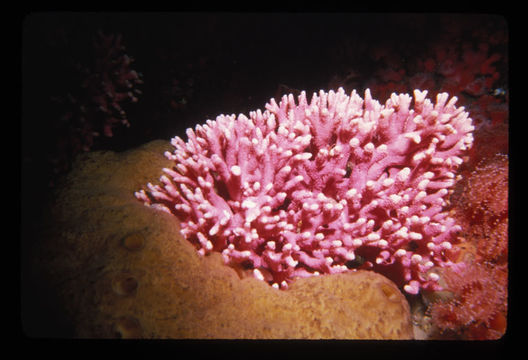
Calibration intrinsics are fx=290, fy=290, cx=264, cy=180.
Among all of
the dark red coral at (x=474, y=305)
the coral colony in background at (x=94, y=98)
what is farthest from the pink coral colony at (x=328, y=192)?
the coral colony in background at (x=94, y=98)

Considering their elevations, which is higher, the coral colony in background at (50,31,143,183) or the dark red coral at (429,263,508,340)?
the coral colony in background at (50,31,143,183)

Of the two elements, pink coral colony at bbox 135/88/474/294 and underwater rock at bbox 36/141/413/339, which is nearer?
underwater rock at bbox 36/141/413/339

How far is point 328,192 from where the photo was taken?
6.39 feet

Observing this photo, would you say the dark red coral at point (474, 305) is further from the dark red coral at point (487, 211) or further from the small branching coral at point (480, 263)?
the dark red coral at point (487, 211)

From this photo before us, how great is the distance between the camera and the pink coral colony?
1769mm

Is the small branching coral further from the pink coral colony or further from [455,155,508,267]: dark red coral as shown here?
the pink coral colony

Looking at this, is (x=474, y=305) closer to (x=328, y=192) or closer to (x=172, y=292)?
(x=328, y=192)

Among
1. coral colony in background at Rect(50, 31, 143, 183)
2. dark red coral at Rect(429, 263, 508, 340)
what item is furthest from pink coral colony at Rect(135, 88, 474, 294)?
coral colony in background at Rect(50, 31, 143, 183)

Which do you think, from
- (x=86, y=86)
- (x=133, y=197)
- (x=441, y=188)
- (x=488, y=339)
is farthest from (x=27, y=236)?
(x=488, y=339)

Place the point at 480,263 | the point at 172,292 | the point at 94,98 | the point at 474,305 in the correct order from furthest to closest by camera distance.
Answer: the point at 94,98 < the point at 480,263 < the point at 474,305 < the point at 172,292

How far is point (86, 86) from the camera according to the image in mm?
2459

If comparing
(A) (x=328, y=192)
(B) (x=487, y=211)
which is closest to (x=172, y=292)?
(A) (x=328, y=192)

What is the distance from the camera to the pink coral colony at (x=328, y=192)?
1769 mm

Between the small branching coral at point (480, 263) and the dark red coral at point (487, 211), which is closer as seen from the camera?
the small branching coral at point (480, 263)
